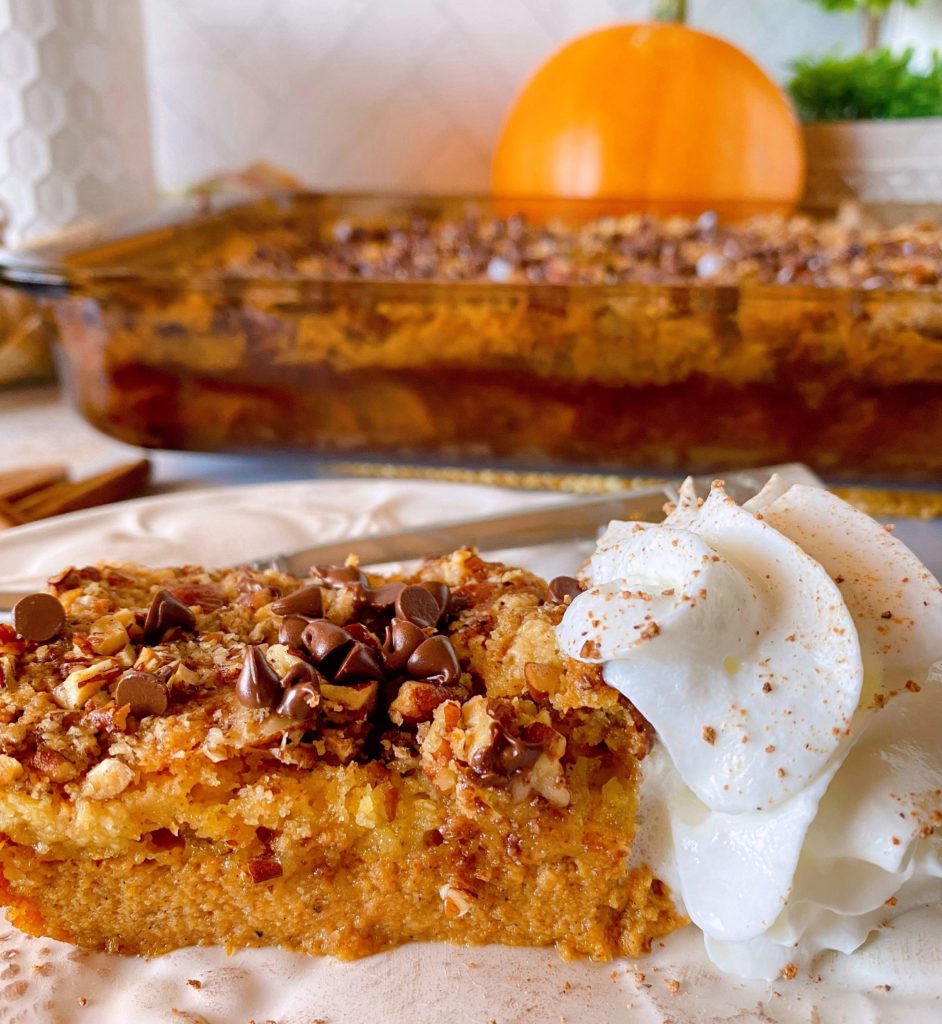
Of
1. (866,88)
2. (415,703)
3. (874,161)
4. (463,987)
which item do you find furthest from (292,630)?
(866,88)

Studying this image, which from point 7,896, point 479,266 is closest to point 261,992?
point 7,896

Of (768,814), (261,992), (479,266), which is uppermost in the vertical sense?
(479,266)

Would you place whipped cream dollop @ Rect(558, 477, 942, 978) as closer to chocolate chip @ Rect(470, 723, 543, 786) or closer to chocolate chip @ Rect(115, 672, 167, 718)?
chocolate chip @ Rect(470, 723, 543, 786)

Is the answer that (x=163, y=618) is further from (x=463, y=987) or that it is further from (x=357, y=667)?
(x=463, y=987)

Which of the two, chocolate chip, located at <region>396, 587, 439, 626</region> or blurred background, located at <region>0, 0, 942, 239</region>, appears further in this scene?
blurred background, located at <region>0, 0, 942, 239</region>

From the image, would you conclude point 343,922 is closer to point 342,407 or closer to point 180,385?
point 342,407

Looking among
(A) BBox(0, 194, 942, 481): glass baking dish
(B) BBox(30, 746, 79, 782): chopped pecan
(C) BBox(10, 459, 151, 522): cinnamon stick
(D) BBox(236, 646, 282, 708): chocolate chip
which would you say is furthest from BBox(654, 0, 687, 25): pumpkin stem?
(B) BBox(30, 746, 79, 782): chopped pecan
